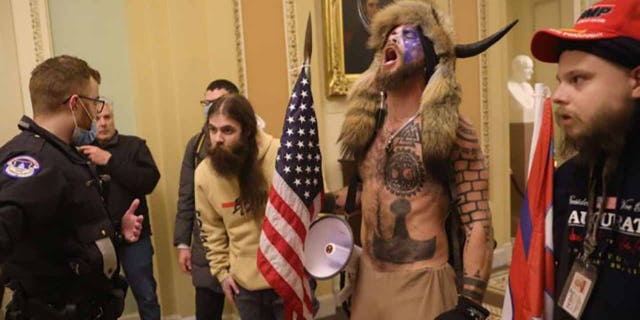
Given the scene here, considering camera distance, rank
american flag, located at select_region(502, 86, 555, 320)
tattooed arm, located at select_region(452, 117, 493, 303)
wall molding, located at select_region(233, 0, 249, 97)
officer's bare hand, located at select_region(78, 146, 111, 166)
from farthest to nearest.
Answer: wall molding, located at select_region(233, 0, 249, 97) → officer's bare hand, located at select_region(78, 146, 111, 166) → tattooed arm, located at select_region(452, 117, 493, 303) → american flag, located at select_region(502, 86, 555, 320)

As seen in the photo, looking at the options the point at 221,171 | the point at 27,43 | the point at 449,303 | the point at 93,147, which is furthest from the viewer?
the point at 27,43

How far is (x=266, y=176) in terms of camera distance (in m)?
2.44

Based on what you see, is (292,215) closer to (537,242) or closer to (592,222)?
(537,242)

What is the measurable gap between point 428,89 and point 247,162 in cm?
108

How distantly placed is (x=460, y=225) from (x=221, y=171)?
1.22m

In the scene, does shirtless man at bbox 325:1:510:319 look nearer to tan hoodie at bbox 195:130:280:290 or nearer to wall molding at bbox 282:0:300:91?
tan hoodie at bbox 195:130:280:290

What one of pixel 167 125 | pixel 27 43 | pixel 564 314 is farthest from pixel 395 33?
pixel 27 43

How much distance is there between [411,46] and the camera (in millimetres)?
1745

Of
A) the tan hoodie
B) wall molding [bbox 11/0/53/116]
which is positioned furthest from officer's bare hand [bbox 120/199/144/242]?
wall molding [bbox 11/0/53/116]

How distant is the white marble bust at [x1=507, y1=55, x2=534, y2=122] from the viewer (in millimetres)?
5953

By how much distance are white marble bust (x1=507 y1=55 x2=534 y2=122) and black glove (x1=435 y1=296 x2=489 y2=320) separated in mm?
4970

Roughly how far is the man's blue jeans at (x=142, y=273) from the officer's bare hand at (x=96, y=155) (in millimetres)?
655

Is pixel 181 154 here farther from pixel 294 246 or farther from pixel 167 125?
pixel 294 246

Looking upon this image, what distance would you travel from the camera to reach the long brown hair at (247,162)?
93.2 inches
